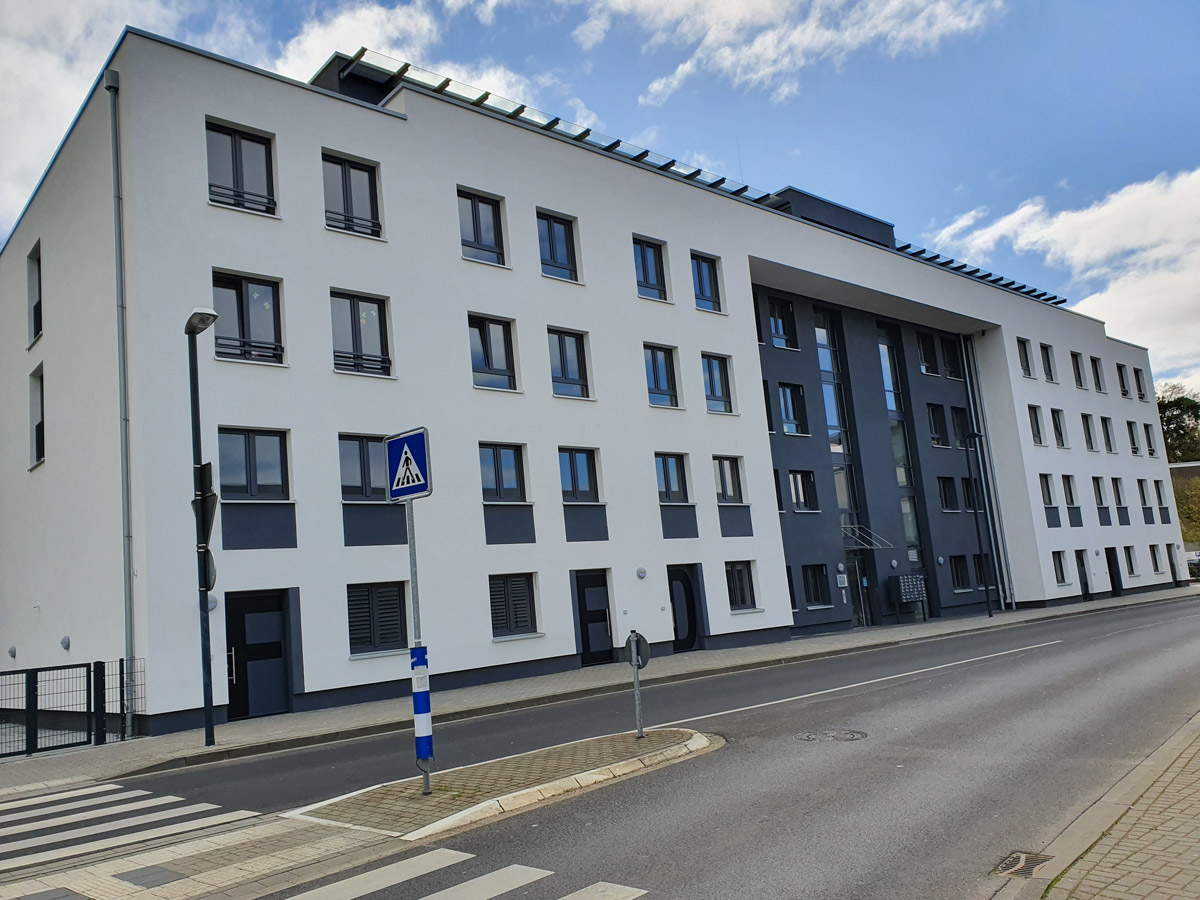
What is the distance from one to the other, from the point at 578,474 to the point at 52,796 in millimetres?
14929

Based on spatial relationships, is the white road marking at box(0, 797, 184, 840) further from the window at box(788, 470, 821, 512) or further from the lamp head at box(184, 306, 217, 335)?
the window at box(788, 470, 821, 512)

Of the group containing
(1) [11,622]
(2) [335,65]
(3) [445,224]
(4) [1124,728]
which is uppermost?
(2) [335,65]

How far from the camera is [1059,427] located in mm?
45750

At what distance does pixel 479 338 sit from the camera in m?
22.7

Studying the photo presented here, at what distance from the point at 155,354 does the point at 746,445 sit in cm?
1722

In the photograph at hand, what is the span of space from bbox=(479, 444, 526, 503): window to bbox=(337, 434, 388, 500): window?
8.52 feet

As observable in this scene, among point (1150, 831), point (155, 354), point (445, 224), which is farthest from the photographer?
point (445, 224)

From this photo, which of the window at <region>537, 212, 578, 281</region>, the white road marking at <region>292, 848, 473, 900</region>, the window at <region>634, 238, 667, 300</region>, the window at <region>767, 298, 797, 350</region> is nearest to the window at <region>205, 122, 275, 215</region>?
the window at <region>537, 212, 578, 281</region>

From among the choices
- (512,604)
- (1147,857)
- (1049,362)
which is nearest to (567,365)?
(512,604)

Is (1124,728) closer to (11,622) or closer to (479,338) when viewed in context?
(479,338)

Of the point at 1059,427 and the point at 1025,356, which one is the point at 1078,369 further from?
the point at 1025,356

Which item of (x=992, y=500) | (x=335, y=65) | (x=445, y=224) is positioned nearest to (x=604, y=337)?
(x=445, y=224)

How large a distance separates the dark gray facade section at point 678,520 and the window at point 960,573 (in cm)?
1694

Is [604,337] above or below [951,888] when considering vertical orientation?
above
